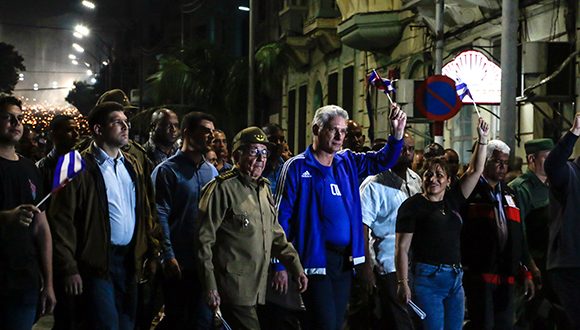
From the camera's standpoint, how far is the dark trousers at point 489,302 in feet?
30.4

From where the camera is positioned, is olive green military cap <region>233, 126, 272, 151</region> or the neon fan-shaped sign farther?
the neon fan-shaped sign

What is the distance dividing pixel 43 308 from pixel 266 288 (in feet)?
6.40

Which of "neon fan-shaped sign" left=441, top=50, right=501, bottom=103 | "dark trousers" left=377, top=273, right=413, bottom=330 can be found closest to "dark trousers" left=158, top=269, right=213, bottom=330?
"dark trousers" left=377, top=273, right=413, bottom=330

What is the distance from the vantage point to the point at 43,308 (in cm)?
746

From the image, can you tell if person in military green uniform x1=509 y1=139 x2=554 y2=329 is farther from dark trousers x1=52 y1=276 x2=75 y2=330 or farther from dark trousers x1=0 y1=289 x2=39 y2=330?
dark trousers x1=0 y1=289 x2=39 y2=330

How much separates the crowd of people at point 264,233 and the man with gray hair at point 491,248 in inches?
0.5

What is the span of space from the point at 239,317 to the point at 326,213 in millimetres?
1109

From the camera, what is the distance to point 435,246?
9023 millimetres

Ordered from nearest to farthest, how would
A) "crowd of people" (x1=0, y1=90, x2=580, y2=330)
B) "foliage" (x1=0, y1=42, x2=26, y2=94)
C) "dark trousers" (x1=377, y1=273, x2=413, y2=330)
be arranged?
"crowd of people" (x1=0, y1=90, x2=580, y2=330) < "dark trousers" (x1=377, y1=273, x2=413, y2=330) < "foliage" (x1=0, y1=42, x2=26, y2=94)

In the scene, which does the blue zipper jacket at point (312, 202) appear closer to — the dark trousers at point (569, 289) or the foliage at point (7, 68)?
the dark trousers at point (569, 289)

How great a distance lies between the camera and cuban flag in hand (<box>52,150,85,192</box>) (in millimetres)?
7074

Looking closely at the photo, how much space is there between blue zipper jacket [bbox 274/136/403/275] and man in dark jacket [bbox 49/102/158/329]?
108 cm

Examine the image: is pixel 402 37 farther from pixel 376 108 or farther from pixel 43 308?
pixel 43 308

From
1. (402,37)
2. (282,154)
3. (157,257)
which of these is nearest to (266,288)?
(157,257)
